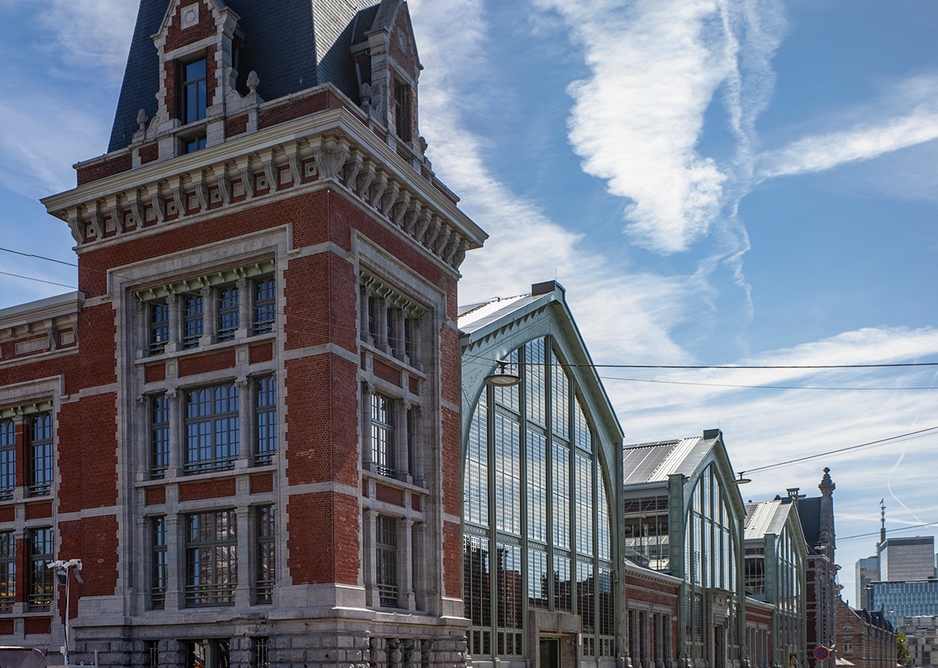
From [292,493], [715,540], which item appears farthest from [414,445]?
[715,540]

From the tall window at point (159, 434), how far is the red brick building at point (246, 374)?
0.24 ft

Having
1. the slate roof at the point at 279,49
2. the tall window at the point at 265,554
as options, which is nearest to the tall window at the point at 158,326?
the slate roof at the point at 279,49

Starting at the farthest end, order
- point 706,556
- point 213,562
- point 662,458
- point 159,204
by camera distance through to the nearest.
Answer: point 662,458
point 706,556
point 159,204
point 213,562

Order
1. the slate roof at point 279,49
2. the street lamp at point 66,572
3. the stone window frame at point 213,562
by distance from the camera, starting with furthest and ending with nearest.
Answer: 1. the slate roof at point 279,49
2. the street lamp at point 66,572
3. the stone window frame at point 213,562

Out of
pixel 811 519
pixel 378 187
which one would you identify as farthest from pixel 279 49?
pixel 811 519

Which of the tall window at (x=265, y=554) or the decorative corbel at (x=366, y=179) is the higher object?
the decorative corbel at (x=366, y=179)

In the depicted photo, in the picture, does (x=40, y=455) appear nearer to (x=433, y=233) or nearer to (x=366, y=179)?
(x=366, y=179)

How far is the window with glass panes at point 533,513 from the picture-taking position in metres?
35.3

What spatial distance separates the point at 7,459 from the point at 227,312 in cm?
957

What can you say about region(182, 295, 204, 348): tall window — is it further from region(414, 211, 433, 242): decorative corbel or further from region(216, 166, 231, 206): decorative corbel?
region(414, 211, 433, 242): decorative corbel

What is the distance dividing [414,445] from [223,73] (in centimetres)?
1179

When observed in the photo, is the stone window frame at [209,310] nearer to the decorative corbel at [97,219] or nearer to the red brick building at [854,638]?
the decorative corbel at [97,219]

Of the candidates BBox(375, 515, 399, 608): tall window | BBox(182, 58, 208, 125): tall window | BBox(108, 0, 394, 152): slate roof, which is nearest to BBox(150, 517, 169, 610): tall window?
BBox(375, 515, 399, 608): tall window

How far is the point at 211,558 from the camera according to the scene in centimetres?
2747
